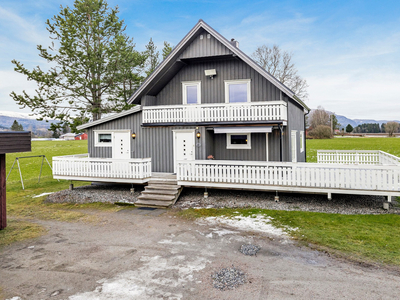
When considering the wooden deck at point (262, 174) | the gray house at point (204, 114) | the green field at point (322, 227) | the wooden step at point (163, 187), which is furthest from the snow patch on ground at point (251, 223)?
the gray house at point (204, 114)

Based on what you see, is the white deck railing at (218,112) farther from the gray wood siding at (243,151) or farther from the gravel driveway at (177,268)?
the gravel driveway at (177,268)

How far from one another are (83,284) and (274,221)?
20.3ft

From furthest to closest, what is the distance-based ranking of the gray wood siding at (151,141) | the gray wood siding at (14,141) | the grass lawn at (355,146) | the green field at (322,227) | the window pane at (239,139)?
1. the grass lawn at (355,146)
2. the gray wood siding at (151,141)
3. the window pane at (239,139)
4. the gray wood siding at (14,141)
5. the green field at (322,227)

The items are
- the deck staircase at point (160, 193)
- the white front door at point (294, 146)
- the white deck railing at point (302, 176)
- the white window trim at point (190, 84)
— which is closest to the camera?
the white deck railing at point (302, 176)

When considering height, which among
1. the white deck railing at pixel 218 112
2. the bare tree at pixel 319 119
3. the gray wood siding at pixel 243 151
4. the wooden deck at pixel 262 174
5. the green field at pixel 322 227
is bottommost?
the green field at pixel 322 227

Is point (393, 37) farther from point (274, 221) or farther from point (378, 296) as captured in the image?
point (378, 296)

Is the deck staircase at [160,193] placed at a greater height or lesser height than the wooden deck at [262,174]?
lesser

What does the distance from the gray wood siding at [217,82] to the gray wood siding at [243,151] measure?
2066 mm

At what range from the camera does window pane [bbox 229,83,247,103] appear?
1505 centimetres

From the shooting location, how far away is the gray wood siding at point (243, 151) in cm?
1450

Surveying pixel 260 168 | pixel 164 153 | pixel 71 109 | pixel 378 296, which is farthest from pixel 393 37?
pixel 71 109

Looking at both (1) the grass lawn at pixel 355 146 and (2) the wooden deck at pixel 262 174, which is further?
(1) the grass lawn at pixel 355 146

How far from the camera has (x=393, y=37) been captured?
23.0 metres

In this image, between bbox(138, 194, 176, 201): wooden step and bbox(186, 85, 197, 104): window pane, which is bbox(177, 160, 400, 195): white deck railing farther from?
bbox(186, 85, 197, 104): window pane
